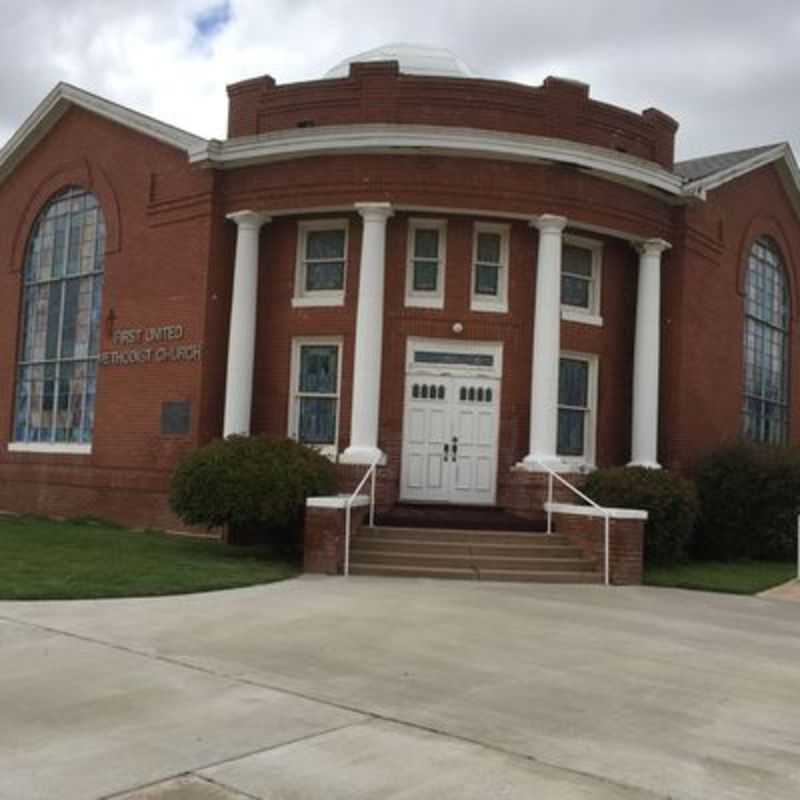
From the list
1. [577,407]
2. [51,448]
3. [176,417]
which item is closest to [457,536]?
[577,407]

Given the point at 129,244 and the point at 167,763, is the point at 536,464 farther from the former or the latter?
the point at 167,763

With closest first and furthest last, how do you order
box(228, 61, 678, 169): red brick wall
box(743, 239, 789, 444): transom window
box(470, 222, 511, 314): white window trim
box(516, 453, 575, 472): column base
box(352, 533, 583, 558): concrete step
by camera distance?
box(352, 533, 583, 558): concrete step < box(516, 453, 575, 472): column base < box(228, 61, 678, 169): red brick wall < box(470, 222, 511, 314): white window trim < box(743, 239, 789, 444): transom window

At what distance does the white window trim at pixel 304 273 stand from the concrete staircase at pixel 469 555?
4.60m

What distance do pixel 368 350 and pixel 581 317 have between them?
432 cm

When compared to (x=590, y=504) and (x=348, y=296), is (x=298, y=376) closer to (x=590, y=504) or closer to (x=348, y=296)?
(x=348, y=296)

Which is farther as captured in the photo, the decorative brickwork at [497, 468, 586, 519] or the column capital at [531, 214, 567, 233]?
the column capital at [531, 214, 567, 233]

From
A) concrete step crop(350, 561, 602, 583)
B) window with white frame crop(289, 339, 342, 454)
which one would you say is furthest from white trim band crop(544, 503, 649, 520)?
window with white frame crop(289, 339, 342, 454)

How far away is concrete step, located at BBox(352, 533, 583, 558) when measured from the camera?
15.0 metres

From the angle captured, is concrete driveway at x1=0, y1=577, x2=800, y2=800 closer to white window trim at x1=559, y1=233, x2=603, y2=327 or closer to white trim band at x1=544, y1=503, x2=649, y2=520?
white trim band at x1=544, y1=503, x2=649, y2=520

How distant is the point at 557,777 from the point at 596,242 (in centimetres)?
1489

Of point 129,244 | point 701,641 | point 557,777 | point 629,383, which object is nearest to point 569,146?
point 629,383

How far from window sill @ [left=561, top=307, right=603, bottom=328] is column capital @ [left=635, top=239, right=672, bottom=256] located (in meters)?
1.47

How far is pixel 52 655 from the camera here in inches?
312

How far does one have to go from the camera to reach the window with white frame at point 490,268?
60.1 ft
